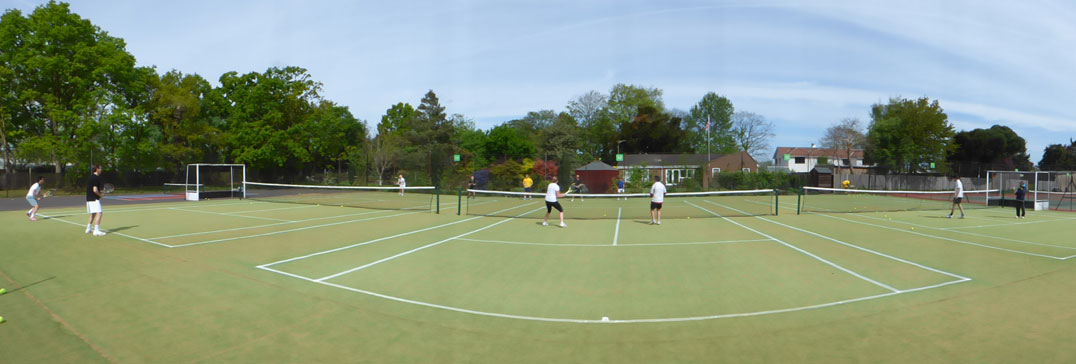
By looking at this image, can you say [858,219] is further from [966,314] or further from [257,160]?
[257,160]

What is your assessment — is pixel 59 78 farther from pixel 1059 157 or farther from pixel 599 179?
pixel 1059 157

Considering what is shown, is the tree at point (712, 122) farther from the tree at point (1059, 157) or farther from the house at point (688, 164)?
the tree at point (1059, 157)

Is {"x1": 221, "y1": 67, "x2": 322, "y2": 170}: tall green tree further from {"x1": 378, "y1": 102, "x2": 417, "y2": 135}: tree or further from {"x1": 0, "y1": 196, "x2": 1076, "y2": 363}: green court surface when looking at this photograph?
{"x1": 0, "y1": 196, "x2": 1076, "y2": 363}: green court surface

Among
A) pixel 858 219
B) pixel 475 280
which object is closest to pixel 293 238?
pixel 475 280

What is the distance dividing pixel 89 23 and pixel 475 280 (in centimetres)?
4462

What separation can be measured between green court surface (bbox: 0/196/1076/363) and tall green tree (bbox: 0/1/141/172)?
28508mm

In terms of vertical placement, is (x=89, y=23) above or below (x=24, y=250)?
above

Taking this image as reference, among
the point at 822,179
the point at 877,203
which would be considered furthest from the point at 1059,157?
the point at 877,203

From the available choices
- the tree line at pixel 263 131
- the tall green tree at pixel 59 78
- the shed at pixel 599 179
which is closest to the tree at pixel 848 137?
the tree line at pixel 263 131

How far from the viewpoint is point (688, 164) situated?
50031mm

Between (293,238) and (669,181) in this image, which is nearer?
(293,238)

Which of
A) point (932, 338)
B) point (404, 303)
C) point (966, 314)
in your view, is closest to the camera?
point (932, 338)

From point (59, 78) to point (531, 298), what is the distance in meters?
45.1

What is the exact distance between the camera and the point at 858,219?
1764 cm
